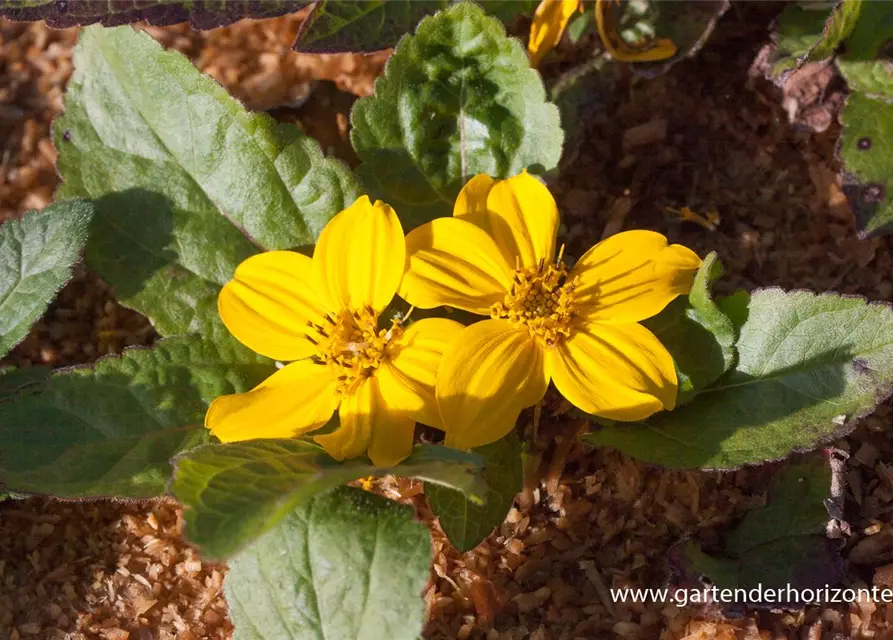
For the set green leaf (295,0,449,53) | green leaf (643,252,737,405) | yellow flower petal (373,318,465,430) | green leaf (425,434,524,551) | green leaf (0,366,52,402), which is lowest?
green leaf (425,434,524,551)

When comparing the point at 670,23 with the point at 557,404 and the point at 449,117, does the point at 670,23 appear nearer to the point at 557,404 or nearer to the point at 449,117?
the point at 449,117

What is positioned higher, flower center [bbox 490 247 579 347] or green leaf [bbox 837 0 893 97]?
green leaf [bbox 837 0 893 97]

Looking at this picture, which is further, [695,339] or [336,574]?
[695,339]

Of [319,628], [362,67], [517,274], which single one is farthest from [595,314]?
[362,67]

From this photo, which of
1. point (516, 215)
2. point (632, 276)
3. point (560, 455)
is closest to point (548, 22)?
point (516, 215)

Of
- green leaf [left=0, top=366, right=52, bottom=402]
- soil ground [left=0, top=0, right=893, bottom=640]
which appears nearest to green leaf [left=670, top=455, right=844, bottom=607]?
soil ground [left=0, top=0, right=893, bottom=640]

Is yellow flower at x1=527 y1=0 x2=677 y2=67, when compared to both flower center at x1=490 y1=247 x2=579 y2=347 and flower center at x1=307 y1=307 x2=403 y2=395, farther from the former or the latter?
flower center at x1=307 y1=307 x2=403 y2=395
